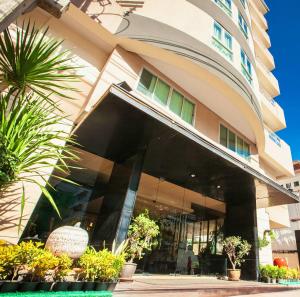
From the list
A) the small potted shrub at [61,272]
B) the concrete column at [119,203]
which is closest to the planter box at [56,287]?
the small potted shrub at [61,272]

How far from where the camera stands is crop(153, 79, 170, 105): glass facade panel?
8.61 metres

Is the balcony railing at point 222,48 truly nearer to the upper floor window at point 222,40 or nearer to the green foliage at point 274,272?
the upper floor window at point 222,40

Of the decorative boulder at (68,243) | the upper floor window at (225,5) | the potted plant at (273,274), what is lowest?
the decorative boulder at (68,243)

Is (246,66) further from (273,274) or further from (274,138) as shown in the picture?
(273,274)

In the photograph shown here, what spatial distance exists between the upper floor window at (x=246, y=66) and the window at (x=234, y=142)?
8.66 feet

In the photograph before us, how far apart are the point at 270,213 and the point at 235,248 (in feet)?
18.5

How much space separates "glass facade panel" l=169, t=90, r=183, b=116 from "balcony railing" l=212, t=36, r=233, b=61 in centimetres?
261

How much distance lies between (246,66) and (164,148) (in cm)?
695

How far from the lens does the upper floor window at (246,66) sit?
1080 centimetres

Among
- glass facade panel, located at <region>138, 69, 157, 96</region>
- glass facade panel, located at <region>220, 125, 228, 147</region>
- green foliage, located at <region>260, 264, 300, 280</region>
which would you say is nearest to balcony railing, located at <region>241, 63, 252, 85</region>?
glass facade panel, located at <region>220, 125, 228, 147</region>

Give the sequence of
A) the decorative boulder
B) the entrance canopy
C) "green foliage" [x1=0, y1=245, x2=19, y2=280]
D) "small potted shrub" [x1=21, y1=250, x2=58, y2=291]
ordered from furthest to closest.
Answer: the entrance canopy
the decorative boulder
"small potted shrub" [x1=21, y1=250, x2=58, y2=291]
"green foliage" [x1=0, y1=245, x2=19, y2=280]

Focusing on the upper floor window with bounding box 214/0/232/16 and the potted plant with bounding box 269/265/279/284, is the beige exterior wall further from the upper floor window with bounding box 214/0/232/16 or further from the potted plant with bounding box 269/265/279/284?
the potted plant with bounding box 269/265/279/284

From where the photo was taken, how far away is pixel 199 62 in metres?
8.32

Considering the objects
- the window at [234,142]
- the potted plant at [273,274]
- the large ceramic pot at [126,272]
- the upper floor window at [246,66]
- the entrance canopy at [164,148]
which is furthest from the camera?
the upper floor window at [246,66]
